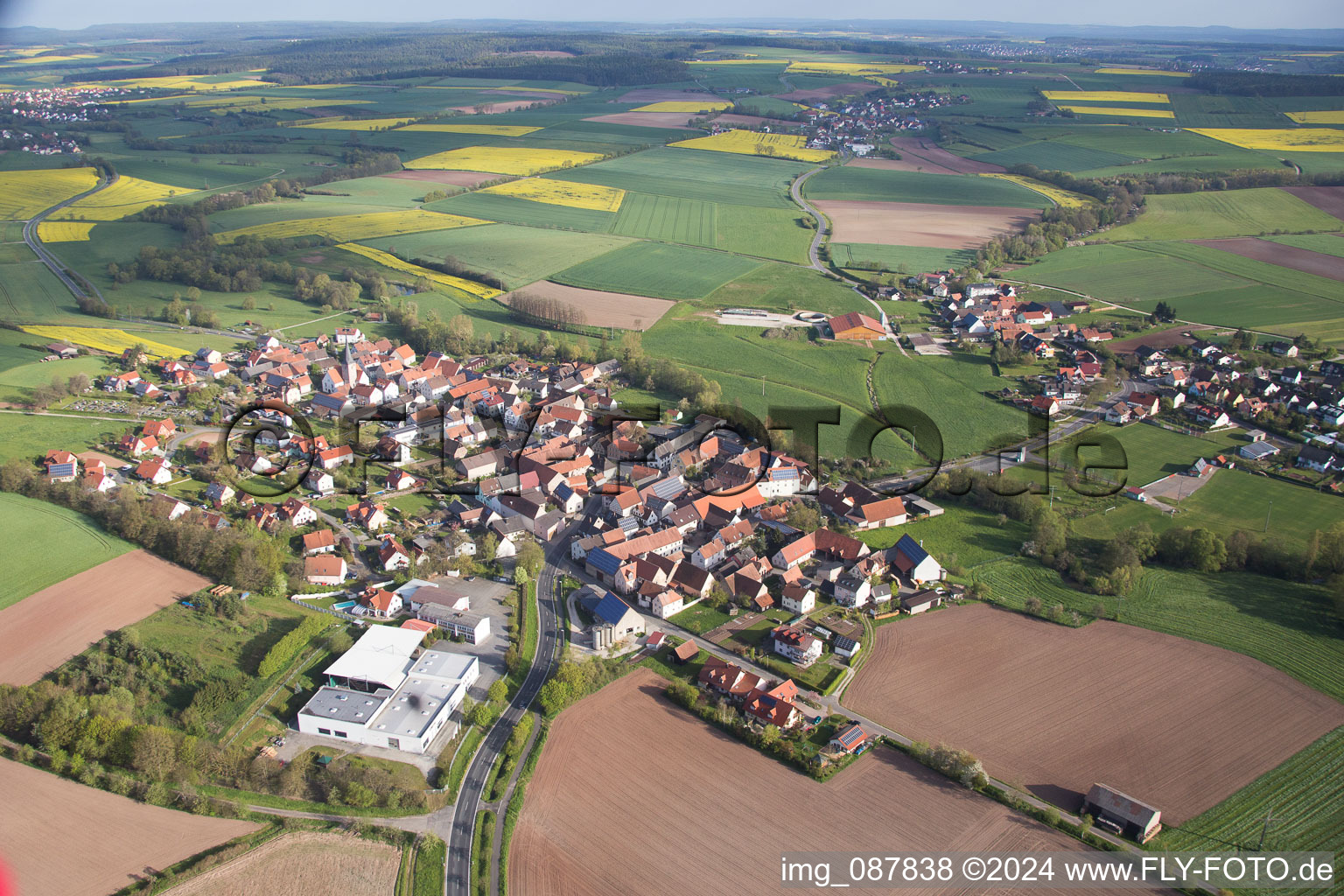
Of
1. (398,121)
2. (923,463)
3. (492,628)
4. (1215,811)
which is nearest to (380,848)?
(492,628)

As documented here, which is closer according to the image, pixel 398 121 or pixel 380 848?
pixel 380 848

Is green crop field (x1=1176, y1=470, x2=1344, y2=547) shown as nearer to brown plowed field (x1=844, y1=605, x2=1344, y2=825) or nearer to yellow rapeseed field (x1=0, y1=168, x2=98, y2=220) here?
brown plowed field (x1=844, y1=605, x2=1344, y2=825)

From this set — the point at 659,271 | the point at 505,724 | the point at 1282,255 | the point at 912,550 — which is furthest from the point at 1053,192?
the point at 505,724

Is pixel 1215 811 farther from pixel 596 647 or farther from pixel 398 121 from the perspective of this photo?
pixel 398 121

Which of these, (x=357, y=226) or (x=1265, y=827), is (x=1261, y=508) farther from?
(x=357, y=226)

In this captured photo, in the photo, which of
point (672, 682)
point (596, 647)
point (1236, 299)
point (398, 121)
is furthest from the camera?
point (398, 121)

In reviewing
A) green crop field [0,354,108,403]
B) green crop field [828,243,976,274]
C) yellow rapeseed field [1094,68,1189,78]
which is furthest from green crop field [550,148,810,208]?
yellow rapeseed field [1094,68,1189,78]

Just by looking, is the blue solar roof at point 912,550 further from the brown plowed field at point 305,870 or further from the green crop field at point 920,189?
the green crop field at point 920,189
